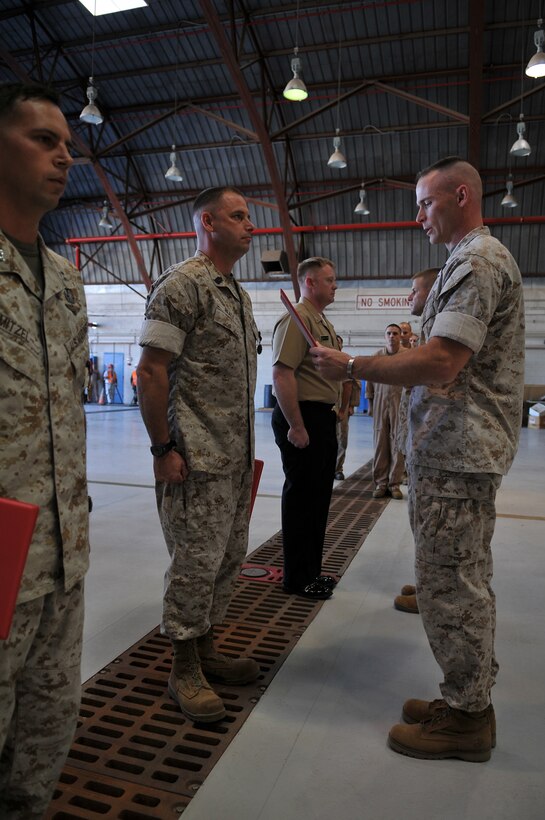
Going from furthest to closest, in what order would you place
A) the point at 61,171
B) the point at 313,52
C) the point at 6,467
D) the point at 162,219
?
1. the point at 162,219
2. the point at 313,52
3. the point at 61,171
4. the point at 6,467

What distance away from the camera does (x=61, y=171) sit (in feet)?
4.61

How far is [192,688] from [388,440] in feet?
14.6

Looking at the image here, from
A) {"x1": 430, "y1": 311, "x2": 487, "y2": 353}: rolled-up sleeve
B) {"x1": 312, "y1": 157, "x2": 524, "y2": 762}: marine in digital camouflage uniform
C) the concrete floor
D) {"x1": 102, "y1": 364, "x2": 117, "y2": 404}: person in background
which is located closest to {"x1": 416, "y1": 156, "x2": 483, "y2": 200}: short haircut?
{"x1": 312, "y1": 157, "x2": 524, "y2": 762}: marine in digital camouflage uniform

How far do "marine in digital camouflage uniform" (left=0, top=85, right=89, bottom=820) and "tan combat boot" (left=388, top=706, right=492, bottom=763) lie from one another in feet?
3.68

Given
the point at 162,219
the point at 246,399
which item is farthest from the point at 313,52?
the point at 246,399

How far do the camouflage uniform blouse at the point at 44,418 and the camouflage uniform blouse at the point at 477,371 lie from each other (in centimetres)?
114

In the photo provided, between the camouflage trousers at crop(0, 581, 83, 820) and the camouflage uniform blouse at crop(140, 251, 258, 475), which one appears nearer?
the camouflage trousers at crop(0, 581, 83, 820)

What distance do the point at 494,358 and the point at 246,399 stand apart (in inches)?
38.1

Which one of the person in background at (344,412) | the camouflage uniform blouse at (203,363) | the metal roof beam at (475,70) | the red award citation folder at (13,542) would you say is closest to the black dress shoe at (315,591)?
the camouflage uniform blouse at (203,363)

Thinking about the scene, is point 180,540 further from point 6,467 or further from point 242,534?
point 6,467

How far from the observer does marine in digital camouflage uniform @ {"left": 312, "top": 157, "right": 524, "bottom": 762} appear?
1.93 meters

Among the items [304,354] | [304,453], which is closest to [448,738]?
[304,453]

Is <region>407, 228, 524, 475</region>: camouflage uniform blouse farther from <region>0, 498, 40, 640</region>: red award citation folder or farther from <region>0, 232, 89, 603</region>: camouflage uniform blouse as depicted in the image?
<region>0, 498, 40, 640</region>: red award citation folder

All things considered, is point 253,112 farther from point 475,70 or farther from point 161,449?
point 161,449
